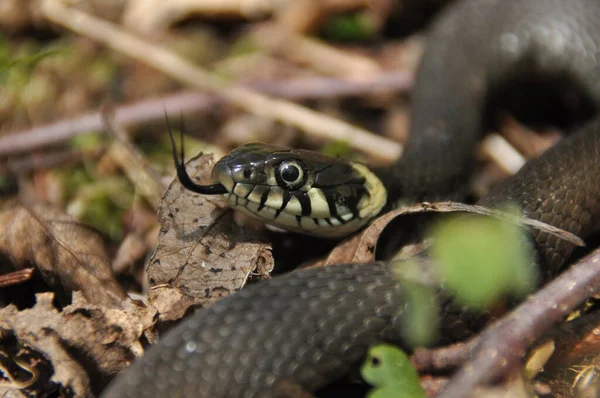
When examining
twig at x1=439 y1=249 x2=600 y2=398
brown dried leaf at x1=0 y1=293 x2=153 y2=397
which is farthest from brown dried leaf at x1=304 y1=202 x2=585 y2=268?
Result: brown dried leaf at x1=0 y1=293 x2=153 y2=397

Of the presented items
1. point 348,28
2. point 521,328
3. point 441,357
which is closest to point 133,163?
point 348,28

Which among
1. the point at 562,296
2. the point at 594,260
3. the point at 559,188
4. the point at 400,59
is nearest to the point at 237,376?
the point at 562,296

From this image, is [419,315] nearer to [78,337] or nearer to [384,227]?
[384,227]

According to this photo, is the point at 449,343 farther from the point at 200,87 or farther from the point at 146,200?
the point at 200,87

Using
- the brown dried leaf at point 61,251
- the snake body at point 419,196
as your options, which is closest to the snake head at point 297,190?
the snake body at point 419,196

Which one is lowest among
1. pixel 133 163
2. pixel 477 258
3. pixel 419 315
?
pixel 133 163

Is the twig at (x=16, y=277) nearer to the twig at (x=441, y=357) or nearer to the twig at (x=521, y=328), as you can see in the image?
the twig at (x=441, y=357)

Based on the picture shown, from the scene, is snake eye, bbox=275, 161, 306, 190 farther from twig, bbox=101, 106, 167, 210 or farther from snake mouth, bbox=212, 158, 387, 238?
twig, bbox=101, 106, 167, 210
